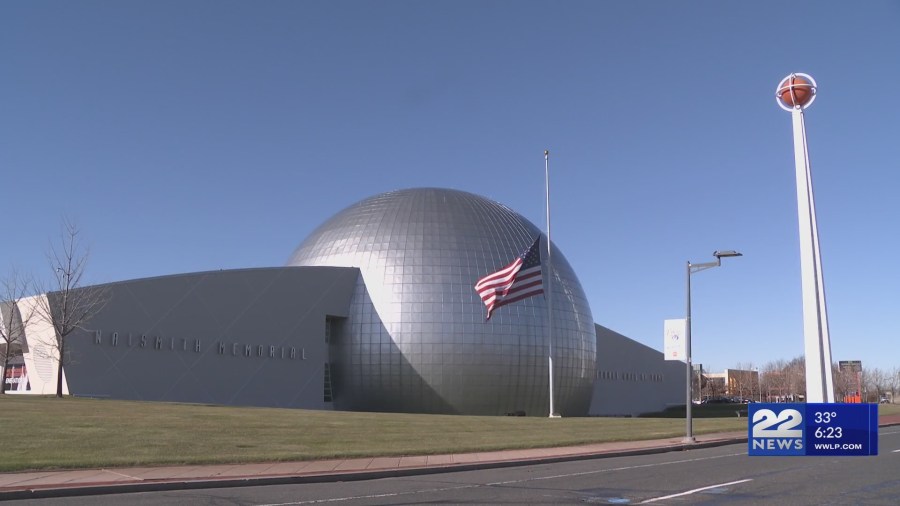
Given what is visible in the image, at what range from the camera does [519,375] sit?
2154 inches

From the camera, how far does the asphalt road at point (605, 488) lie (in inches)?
587

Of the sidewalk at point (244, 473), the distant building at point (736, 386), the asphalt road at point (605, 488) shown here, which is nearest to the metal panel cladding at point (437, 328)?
the sidewalk at point (244, 473)

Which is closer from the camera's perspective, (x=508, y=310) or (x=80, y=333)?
(x=80, y=333)

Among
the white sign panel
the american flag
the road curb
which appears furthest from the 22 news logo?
the american flag

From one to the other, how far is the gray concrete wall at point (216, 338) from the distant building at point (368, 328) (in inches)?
3.0

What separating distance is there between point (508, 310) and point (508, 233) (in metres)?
7.37

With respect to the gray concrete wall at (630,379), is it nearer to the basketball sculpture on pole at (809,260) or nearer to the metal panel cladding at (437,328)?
the metal panel cladding at (437,328)

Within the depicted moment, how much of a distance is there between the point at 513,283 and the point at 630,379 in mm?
40267

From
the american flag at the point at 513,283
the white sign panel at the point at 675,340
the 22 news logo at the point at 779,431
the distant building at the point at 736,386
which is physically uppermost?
the american flag at the point at 513,283

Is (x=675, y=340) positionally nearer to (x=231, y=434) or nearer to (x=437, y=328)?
(x=231, y=434)

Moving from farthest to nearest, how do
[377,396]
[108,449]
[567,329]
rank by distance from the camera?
[567,329]
[377,396]
[108,449]

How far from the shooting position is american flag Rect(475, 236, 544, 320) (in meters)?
45.0

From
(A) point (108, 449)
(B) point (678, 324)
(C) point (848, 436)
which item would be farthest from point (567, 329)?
(C) point (848, 436)

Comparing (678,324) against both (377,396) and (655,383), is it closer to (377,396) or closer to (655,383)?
(377,396)
